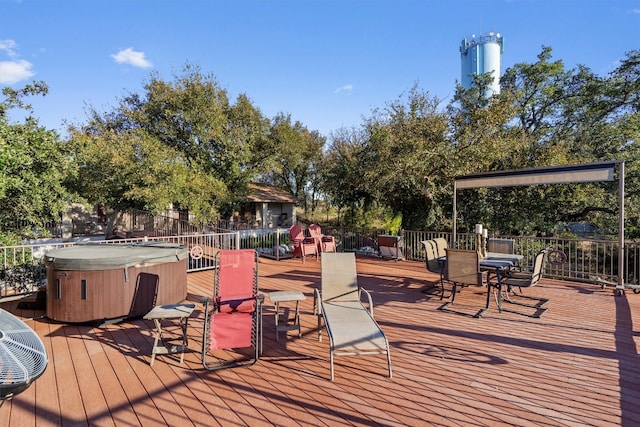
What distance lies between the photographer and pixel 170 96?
16359mm

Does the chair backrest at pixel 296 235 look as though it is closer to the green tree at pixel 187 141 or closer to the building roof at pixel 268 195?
the green tree at pixel 187 141

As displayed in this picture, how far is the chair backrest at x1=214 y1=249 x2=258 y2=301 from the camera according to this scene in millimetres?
3986

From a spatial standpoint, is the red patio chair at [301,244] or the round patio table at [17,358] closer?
the round patio table at [17,358]

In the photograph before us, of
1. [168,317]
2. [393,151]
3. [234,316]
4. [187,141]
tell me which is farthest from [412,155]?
[187,141]

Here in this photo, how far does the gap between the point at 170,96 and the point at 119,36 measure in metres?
3.71

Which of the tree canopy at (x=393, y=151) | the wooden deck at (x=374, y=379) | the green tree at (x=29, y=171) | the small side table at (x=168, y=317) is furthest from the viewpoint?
the tree canopy at (x=393, y=151)

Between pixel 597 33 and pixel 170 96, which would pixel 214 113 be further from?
pixel 597 33

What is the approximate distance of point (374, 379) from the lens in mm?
3004

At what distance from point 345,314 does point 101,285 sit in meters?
3.24

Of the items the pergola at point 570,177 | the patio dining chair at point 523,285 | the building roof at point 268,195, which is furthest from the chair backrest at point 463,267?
the building roof at point 268,195

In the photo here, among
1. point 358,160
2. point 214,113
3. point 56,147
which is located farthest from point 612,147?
point 56,147

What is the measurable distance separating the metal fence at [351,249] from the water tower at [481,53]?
31260mm

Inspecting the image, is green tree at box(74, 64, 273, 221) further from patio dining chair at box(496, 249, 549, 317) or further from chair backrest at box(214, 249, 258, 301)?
patio dining chair at box(496, 249, 549, 317)

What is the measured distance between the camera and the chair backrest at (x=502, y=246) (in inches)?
263
